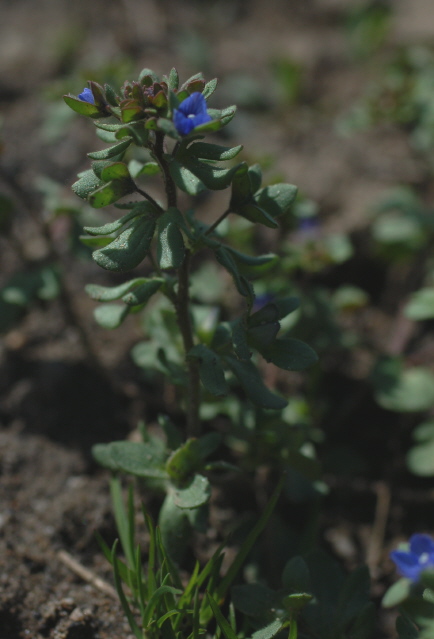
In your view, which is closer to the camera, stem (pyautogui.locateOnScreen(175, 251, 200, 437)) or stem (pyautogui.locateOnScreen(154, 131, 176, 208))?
stem (pyautogui.locateOnScreen(154, 131, 176, 208))

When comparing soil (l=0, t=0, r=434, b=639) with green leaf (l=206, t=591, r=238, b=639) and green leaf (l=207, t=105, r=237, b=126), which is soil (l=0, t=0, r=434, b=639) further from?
green leaf (l=207, t=105, r=237, b=126)

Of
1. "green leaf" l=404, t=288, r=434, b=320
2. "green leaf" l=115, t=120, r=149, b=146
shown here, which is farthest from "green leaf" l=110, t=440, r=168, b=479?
"green leaf" l=404, t=288, r=434, b=320

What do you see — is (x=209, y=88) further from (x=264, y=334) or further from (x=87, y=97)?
(x=264, y=334)

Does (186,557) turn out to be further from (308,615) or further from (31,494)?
(31,494)

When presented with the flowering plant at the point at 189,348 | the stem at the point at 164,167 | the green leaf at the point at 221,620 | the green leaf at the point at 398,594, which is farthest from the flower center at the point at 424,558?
the stem at the point at 164,167

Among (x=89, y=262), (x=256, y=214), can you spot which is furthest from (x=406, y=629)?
(x=89, y=262)

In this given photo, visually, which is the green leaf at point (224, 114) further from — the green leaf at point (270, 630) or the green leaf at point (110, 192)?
the green leaf at point (270, 630)

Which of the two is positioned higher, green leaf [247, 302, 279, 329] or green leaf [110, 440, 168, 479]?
green leaf [247, 302, 279, 329]

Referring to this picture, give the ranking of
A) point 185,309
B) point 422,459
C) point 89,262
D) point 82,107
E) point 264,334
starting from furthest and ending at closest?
point 89,262, point 422,459, point 185,309, point 264,334, point 82,107
